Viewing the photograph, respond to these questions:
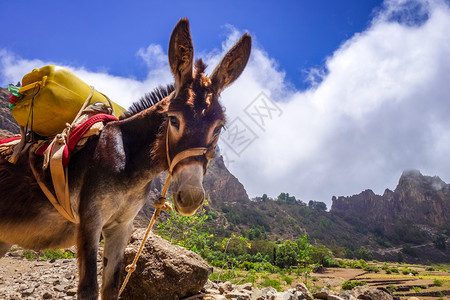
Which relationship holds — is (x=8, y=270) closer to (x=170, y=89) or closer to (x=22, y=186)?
(x=22, y=186)

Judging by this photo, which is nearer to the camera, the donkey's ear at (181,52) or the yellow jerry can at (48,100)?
the donkey's ear at (181,52)

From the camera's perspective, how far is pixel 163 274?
4320mm

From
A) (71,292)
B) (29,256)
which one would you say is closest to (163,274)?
(71,292)

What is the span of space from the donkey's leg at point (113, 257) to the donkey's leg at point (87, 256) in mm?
575

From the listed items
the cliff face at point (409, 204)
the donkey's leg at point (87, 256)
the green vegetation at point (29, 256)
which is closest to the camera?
the donkey's leg at point (87, 256)

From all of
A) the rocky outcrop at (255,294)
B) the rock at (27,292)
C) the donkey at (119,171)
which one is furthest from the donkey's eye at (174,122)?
the rock at (27,292)

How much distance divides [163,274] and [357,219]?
143 m

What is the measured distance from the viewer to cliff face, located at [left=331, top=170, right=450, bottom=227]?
120800mm

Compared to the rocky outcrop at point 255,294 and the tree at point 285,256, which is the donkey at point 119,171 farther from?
the tree at point 285,256

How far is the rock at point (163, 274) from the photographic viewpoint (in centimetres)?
423

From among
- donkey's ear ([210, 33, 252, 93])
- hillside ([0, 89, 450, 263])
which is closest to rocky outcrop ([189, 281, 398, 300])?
donkey's ear ([210, 33, 252, 93])

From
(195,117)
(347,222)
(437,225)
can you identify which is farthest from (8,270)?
(437,225)

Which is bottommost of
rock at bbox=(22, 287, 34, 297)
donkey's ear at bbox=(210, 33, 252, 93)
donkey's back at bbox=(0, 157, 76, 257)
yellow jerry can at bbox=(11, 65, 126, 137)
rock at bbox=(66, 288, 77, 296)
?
rock at bbox=(22, 287, 34, 297)

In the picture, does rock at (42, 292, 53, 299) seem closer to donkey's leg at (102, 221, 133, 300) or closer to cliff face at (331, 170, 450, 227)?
donkey's leg at (102, 221, 133, 300)
